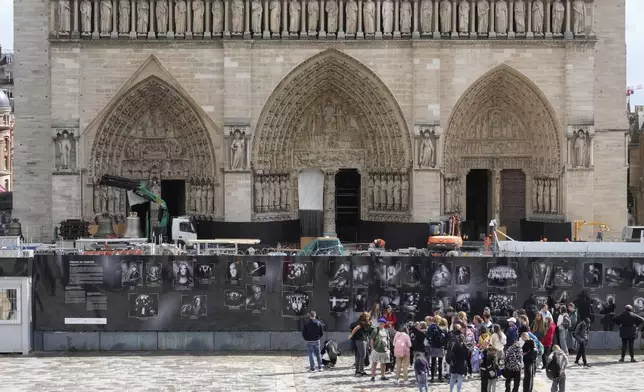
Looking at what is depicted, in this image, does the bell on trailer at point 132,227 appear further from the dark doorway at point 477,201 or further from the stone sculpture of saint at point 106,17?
the dark doorway at point 477,201

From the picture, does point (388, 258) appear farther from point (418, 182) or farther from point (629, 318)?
point (418, 182)

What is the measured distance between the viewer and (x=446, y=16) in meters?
44.2

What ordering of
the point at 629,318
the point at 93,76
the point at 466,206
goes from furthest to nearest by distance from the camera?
1. the point at 466,206
2. the point at 93,76
3. the point at 629,318

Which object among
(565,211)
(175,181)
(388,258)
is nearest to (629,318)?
(388,258)

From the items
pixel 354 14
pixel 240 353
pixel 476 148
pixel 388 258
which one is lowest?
pixel 240 353

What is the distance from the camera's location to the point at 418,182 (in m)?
44.2

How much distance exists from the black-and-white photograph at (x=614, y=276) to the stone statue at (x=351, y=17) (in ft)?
50.1

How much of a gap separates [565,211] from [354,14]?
9487 millimetres

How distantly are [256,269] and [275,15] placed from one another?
1450cm

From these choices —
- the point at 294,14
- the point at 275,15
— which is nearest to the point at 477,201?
the point at 294,14

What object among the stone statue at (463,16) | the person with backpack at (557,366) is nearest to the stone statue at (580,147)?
the stone statue at (463,16)

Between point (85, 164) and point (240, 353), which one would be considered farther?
point (85, 164)

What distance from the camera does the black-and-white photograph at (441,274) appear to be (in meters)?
31.7

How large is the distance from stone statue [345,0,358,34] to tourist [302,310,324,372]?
17.0 m
